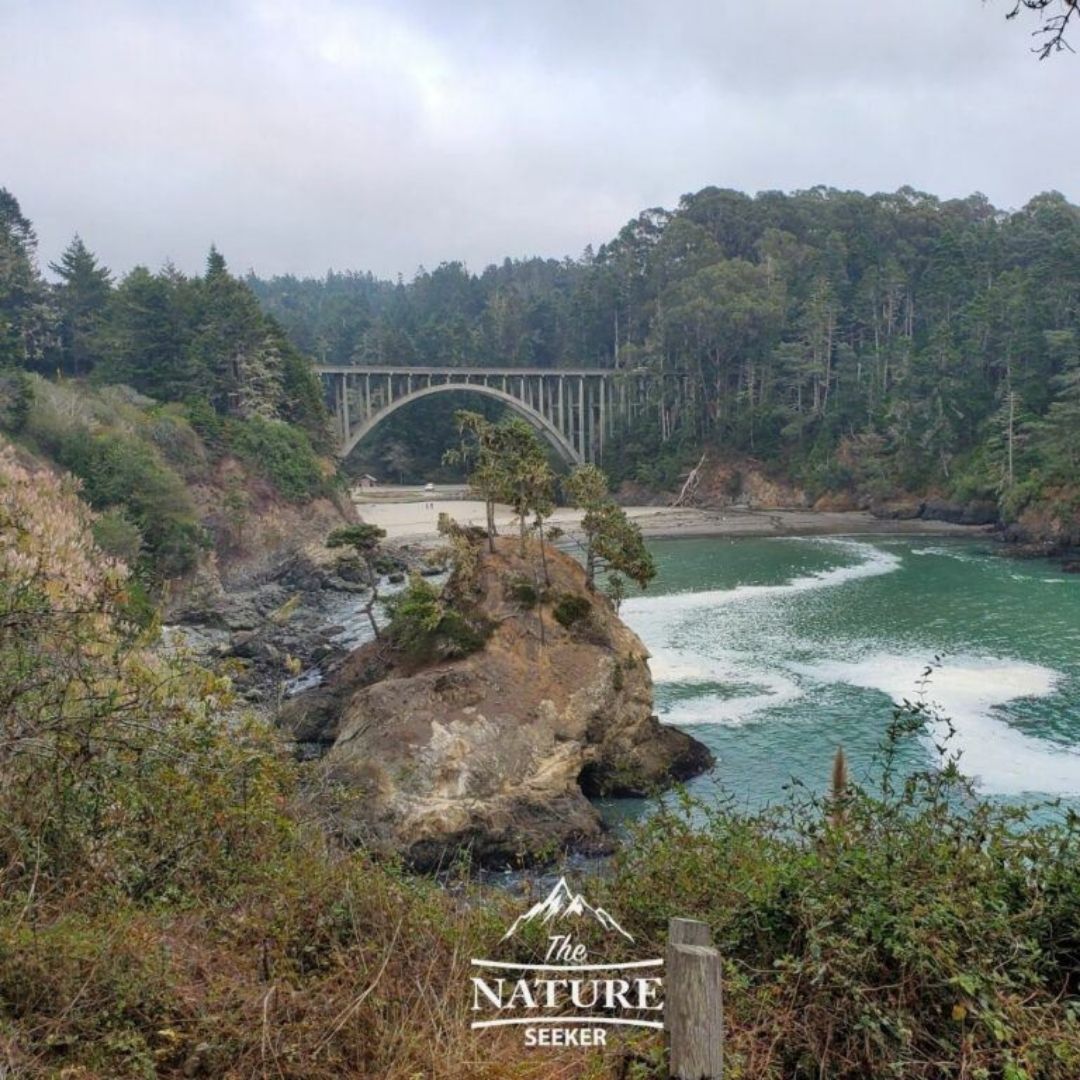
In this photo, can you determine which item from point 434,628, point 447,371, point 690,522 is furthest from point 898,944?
point 447,371

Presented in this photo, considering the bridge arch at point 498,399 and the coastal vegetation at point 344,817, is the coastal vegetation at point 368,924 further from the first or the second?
the bridge arch at point 498,399

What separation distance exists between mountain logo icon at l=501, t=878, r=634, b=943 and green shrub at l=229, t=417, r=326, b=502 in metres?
35.0

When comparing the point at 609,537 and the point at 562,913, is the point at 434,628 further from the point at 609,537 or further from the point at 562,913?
the point at 562,913

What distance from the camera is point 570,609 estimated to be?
1767cm

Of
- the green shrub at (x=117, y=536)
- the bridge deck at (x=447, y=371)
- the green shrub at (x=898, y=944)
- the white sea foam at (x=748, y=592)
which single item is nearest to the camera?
the green shrub at (x=898, y=944)

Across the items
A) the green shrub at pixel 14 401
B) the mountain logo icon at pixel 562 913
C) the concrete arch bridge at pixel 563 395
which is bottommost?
the mountain logo icon at pixel 562 913

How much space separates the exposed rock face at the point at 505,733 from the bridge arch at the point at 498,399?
3520 centimetres

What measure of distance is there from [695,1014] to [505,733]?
1145 cm

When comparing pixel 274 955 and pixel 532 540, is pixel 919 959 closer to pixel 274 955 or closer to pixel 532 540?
pixel 274 955

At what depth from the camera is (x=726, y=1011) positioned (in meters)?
3.81

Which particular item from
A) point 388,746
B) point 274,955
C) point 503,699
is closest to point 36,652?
point 274,955

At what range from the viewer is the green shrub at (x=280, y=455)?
124 feet

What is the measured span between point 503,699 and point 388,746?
232cm

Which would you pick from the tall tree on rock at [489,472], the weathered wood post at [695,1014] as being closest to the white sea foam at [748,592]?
the tall tree on rock at [489,472]
